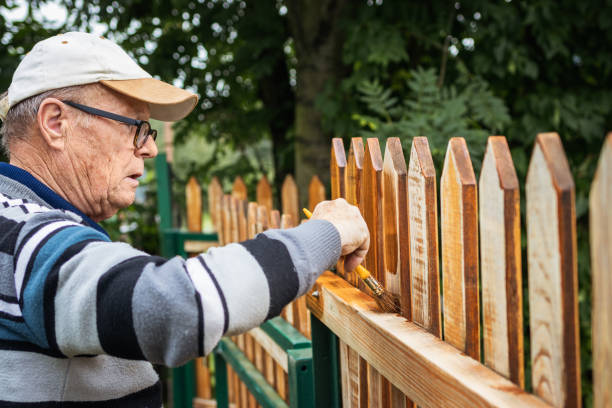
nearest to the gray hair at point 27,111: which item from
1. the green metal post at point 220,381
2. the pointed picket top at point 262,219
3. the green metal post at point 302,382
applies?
the green metal post at point 302,382

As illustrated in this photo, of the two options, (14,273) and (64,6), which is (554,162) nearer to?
(14,273)

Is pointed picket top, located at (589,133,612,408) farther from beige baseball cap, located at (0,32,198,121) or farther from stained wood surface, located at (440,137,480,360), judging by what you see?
beige baseball cap, located at (0,32,198,121)

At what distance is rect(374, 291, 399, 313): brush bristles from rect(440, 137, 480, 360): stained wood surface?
0.23m

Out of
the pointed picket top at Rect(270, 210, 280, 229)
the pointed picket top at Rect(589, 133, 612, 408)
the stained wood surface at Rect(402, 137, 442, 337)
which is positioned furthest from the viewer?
the pointed picket top at Rect(270, 210, 280, 229)

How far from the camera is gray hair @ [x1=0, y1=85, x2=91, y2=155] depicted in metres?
1.46

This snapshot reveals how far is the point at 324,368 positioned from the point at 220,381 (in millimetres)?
1663

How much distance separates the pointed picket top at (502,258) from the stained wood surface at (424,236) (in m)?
0.19

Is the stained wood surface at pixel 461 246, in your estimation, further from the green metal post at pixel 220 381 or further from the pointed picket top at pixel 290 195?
the pointed picket top at pixel 290 195

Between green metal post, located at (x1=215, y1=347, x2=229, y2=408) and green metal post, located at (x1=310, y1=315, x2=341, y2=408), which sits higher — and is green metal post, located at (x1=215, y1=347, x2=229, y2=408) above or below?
below

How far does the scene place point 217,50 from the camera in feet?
18.1

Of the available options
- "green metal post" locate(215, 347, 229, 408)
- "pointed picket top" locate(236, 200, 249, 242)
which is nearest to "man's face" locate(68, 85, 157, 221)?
"pointed picket top" locate(236, 200, 249, 242)

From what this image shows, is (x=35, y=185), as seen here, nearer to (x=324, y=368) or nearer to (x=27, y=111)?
(x=27, y=111)

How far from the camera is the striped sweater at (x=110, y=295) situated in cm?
102

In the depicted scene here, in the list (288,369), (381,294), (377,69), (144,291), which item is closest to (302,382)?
(288,369)
